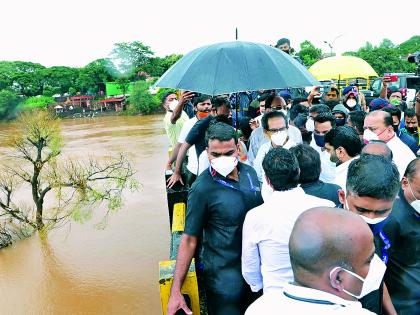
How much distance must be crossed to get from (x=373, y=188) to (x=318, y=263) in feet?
2.51

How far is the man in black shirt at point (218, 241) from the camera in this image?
2057 millimetres

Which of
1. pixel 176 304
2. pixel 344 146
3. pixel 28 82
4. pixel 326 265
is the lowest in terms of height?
pixel 176 304

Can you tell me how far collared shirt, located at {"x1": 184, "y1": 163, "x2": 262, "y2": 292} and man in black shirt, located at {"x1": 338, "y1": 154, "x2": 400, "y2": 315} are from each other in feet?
1.99

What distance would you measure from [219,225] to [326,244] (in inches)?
39.6

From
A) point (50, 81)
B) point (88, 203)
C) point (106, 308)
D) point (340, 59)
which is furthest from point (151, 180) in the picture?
point (50, 81)

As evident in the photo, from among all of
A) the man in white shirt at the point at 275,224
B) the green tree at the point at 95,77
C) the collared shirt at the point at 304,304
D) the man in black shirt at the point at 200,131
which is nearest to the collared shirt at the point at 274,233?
the man in white shirt at the point at 275,224

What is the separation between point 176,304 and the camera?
2.04m

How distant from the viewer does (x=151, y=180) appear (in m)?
27.0

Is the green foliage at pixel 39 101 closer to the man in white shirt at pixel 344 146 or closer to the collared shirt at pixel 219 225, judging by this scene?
the man in white shirt at pixel 344 146

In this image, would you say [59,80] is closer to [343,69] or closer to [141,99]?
[141,99]

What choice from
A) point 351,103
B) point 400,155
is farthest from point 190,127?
point 351,103

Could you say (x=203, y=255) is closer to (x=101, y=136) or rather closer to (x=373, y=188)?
(x=373, y=188)

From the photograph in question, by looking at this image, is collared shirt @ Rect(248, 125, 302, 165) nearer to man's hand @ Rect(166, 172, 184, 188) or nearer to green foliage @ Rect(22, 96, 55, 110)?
man's hand @ Rect(166, 172, 184, 188)

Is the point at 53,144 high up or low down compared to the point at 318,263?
down
